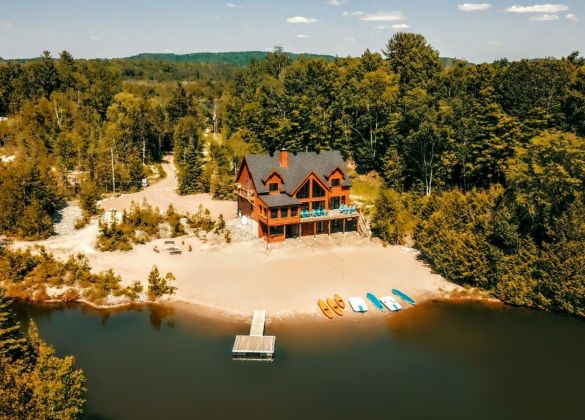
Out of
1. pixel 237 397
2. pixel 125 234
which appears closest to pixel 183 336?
pixel 237 397

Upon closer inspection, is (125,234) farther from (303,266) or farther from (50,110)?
(50,110)

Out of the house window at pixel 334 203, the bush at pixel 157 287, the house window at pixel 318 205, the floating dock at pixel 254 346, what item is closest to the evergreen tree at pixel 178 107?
the house window at pixel 334 203

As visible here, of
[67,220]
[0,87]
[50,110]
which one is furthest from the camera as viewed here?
[0,87]

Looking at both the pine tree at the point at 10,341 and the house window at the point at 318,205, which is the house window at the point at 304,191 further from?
the pine tree at the point at 10,341

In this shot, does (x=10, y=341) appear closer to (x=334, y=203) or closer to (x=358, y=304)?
(x=358, y=304)

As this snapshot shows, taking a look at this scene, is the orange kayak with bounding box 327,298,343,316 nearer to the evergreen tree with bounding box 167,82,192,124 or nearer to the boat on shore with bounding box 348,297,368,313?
the boat on shore with bounding box 348,297,368,313

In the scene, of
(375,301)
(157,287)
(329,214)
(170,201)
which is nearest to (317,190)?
(329,214)
